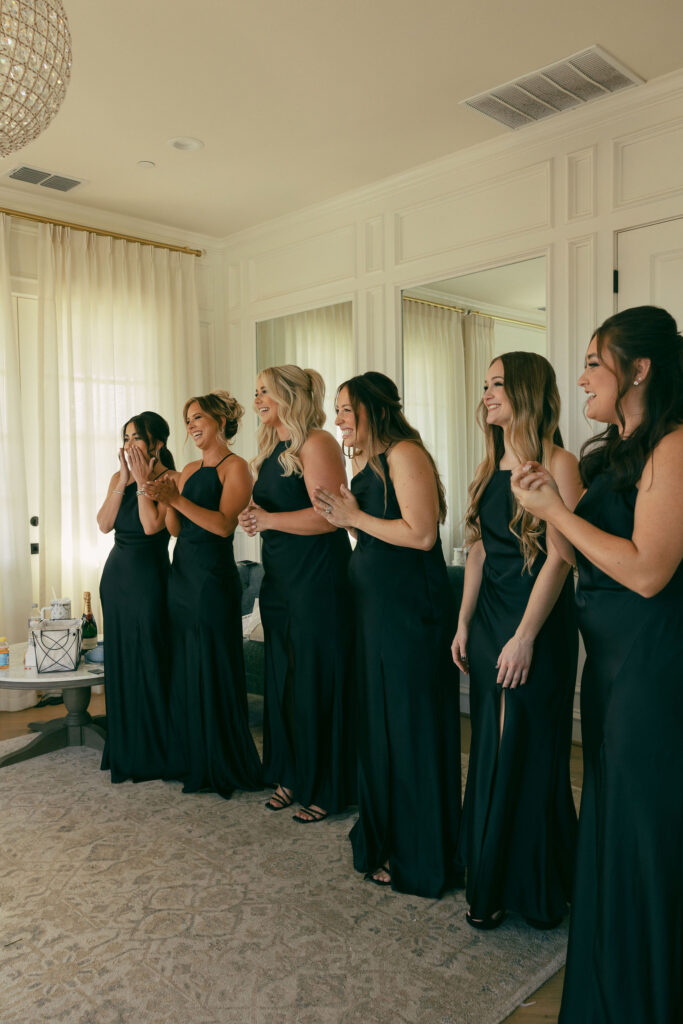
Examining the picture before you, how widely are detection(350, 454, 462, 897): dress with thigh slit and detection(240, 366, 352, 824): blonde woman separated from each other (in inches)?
17.3

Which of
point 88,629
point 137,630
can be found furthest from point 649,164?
point 88,629

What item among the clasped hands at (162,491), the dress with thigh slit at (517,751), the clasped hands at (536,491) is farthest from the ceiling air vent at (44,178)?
the clasped hands at (536,491)

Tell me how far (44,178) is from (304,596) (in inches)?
130

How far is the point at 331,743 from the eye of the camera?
9.96 ft

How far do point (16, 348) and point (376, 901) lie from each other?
3.97 metres

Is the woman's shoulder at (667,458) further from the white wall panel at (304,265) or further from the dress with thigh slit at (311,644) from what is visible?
the white wall panel at (304,265)

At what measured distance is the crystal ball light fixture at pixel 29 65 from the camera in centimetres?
188

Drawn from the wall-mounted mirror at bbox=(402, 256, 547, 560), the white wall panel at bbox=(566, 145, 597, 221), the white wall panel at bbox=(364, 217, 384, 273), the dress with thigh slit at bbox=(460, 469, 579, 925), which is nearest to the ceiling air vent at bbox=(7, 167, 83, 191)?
the white wall panel at bbox=(364, 217, 384, 273)

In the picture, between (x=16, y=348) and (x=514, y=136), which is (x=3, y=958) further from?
Result: (x=514, y=136)

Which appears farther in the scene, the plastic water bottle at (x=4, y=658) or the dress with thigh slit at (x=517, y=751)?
the plastic water bottle at (x=4, y=658)

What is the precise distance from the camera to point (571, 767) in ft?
12.1

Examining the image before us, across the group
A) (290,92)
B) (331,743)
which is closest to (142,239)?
(290,92)

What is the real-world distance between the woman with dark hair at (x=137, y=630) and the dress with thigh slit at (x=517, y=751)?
1.65 m

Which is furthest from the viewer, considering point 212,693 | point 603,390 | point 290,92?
point 290,92
